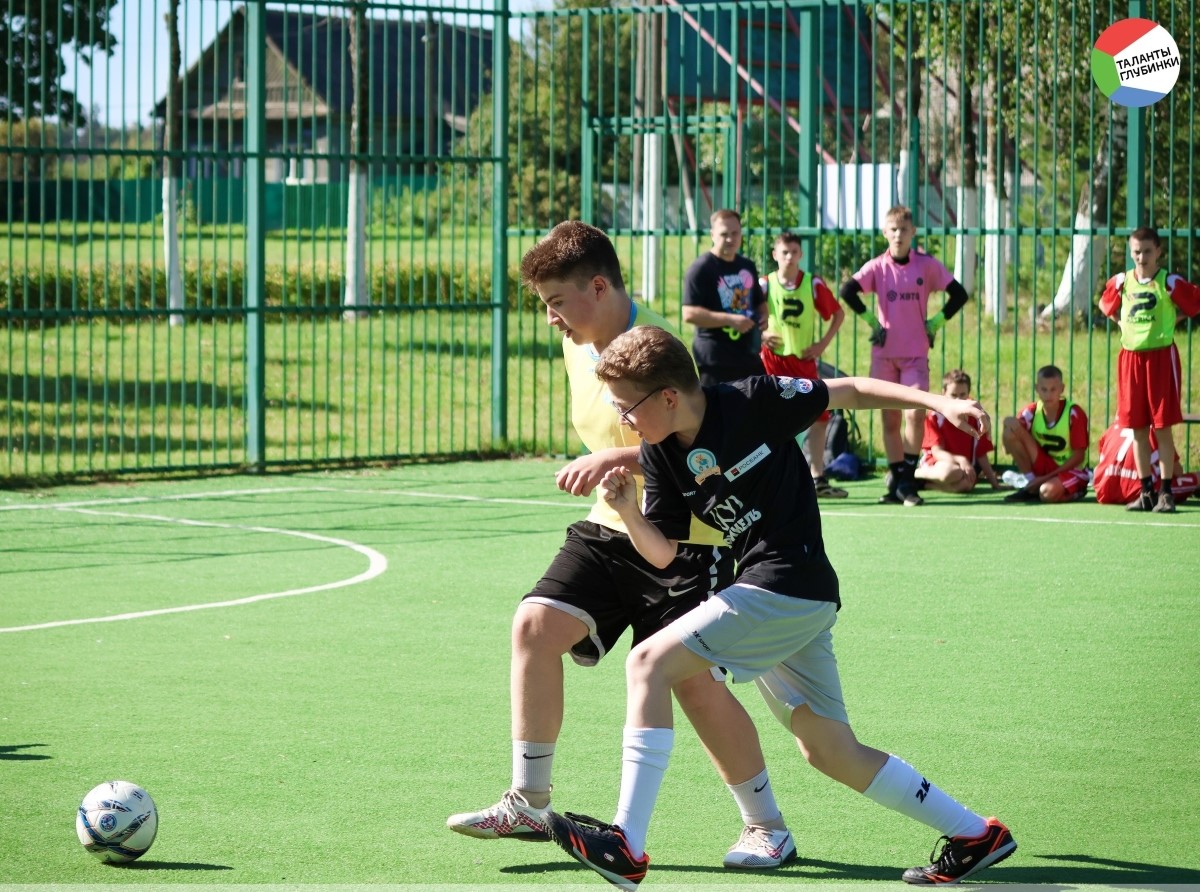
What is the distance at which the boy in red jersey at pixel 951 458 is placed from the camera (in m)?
13.4

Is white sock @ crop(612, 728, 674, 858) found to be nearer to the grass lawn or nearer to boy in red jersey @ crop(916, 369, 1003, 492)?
the grass lawn

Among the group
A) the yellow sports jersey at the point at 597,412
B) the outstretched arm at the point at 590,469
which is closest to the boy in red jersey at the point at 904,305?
the yellow sports jersey at the point at 597,412

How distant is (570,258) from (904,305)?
8.40 m

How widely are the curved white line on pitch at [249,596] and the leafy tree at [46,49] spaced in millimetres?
3573

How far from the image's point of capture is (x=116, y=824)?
15.3 feet

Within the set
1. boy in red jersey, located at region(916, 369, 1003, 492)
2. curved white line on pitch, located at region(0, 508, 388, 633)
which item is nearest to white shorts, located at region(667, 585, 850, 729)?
curved white line on pitch, located at region(0, 508, 388, 633)

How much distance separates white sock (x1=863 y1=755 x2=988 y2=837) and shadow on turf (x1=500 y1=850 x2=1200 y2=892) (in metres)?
0.17


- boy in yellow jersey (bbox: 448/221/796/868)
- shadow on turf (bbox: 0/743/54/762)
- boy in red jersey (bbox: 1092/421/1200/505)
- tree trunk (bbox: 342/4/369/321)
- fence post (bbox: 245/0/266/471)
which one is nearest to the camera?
boy in yellow jersey (bbox: 448/221/796/868)

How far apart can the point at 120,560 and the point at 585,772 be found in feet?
17.1

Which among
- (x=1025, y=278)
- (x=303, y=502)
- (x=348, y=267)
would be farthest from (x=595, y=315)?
(x=1025, y=278)

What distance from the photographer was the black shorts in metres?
4.88

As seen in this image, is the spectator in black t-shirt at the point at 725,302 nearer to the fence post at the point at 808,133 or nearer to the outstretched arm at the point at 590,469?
the fence post at the point at 808,133

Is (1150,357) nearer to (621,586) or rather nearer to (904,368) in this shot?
(904,368)

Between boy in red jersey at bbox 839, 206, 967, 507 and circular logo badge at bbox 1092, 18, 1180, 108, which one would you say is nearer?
boy in red jersey at bbox 839, 206, 967, 507
